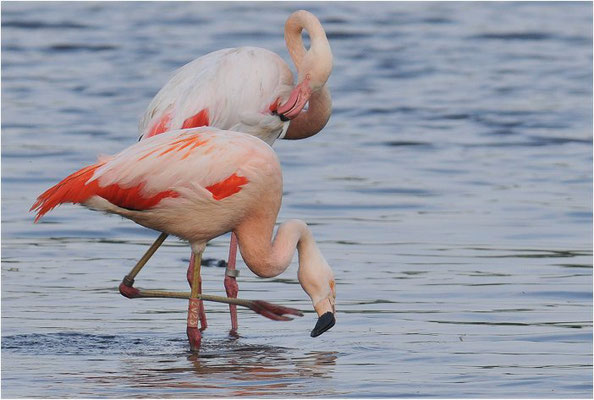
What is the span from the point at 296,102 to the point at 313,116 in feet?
2.62

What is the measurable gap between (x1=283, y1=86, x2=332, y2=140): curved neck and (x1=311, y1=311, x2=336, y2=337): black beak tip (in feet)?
7.23

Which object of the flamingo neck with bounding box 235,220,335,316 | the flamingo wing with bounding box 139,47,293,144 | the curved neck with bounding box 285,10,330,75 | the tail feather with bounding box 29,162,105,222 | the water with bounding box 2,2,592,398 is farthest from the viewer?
the curved neck with bounding box 285,10,330,75

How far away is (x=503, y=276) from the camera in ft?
28.7

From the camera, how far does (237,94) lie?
27.6 feet

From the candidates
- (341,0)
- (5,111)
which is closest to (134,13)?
(341,0)

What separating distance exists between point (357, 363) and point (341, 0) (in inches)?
793

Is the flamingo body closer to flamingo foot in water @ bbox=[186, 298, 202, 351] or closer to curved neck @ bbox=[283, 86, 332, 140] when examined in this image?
flamingo foot in water @ bbox=[186, 298, 202, 351]

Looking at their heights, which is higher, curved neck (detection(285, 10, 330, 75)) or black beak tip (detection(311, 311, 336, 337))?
curved neck (detection(285, 10, 330, 75))

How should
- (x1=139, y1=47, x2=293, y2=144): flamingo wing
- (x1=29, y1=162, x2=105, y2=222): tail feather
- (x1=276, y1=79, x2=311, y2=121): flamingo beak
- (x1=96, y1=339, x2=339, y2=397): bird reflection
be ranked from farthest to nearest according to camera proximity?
(x1=276, y1=79, x2=311, y2=121): flamingo beak < (x1=139, y1=47, x2=293, y2=144): flamingo wing < (x1=29, y1=162, x2=105, y2=222): tail feather < (x1=96, y1=339, x2=339, y2=397): bird reflection

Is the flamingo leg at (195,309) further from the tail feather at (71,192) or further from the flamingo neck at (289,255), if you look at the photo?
the tail feather at (71,192)

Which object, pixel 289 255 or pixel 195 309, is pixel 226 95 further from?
pixel 195 309

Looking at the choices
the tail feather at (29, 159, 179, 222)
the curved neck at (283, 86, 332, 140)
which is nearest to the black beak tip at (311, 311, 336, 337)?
the tail feather at (29, 159, 179, 222)

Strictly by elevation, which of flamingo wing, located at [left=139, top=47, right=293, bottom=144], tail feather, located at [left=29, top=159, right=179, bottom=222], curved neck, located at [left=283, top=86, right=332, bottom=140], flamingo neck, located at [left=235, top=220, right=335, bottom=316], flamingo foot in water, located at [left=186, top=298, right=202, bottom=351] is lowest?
flamingo foot in water, located at [left=186, top=298, right=202, bottom=351]

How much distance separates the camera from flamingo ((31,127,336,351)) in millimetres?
7191
